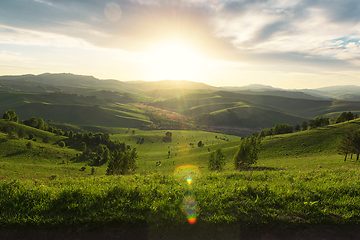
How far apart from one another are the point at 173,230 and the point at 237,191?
14.5 ft

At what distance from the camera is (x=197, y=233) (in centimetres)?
723

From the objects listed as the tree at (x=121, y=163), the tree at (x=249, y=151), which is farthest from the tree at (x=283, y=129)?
the tree at (x=121, y=163)

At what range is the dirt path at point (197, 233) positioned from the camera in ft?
23.0

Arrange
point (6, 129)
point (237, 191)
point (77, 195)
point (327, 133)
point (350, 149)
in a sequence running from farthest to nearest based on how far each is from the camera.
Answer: point (6, 129) < point (327, 133) < point (350, 149) < point (237, 191) < point (77, 195)

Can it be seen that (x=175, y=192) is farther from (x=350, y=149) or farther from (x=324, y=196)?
(x=350, y=149)

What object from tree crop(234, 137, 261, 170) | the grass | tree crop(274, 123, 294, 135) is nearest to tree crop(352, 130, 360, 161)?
tree crop(234, 137, 261, 170)

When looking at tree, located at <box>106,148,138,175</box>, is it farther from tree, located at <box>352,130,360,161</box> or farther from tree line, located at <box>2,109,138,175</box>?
tree, located at <box>352,130,360,161</box>

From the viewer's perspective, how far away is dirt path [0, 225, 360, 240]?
23.0 ft

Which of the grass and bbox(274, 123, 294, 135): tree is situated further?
bbox(274, 123, 294, 135): tree

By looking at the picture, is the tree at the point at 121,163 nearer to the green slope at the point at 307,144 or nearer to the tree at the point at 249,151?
the tree at the point at 249,151

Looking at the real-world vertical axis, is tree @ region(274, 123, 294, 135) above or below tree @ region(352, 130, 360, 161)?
below

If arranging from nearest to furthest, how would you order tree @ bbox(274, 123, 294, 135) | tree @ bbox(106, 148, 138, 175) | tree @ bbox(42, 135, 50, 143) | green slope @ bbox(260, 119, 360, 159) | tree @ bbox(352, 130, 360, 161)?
tree @ bbox(352, 130, 360, 161)
tree @ bbox(106, 148, 138, 175)
green slope @ bbox(260, 119, 360, 159)
tree @ bbox(274, 123, 294, 135)
tree @ bbox(42, 135, 50, 143)

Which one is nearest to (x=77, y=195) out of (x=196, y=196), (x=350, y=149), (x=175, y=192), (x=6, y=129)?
(x=175, y=192)

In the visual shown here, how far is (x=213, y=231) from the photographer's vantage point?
7.36m
